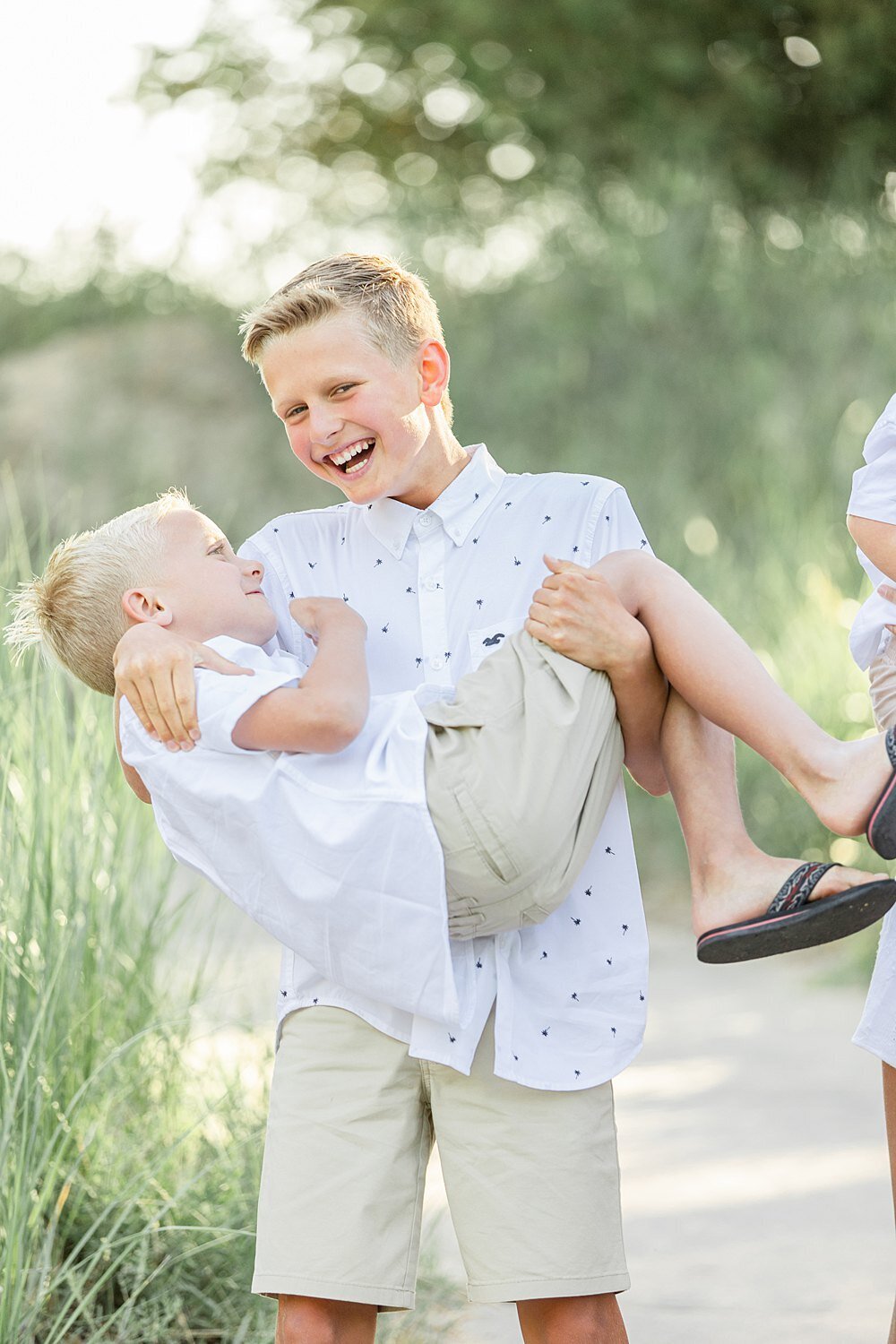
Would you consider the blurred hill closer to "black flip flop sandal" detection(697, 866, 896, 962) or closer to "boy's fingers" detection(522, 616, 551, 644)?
"boy's fingers" detection(522, 616, 551, 644)

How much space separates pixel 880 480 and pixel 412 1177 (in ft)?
3.53

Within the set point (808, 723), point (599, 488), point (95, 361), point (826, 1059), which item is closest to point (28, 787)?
point (599, 488)

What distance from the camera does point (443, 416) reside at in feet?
6.81

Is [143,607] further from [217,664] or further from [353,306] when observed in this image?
[353,306]

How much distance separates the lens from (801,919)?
1.71m

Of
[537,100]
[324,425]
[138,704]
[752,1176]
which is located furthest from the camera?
[537,100]

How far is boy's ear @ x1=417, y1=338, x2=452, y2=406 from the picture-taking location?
1990 millimetres

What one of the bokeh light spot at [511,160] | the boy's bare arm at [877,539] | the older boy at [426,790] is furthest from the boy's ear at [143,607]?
the bokeh light spot at [511,160]

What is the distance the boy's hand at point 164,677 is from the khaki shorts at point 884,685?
0.87m

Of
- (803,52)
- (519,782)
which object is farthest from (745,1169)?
(803,52)

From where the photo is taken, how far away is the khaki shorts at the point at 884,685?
204 cm

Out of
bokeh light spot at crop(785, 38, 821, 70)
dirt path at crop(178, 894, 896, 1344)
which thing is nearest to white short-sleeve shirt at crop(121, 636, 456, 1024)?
dirt path at crop(178, 894, 896, 1344)

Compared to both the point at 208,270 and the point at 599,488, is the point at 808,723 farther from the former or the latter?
the point at 208,270

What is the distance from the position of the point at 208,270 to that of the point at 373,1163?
1007 centimetres
